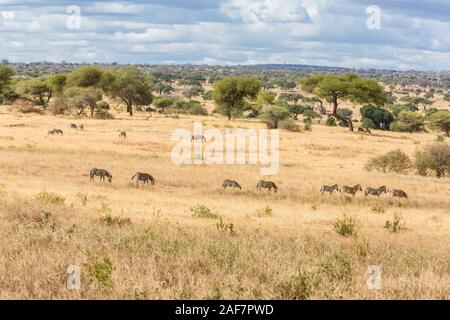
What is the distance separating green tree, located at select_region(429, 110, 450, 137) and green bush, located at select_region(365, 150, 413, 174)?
39.1 meters

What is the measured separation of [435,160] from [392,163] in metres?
2.86

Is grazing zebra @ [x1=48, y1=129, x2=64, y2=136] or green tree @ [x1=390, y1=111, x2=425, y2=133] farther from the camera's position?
green tree @ [x1=390, y1=111, x2=425, y2=133]

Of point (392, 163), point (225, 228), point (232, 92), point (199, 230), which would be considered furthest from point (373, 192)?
point (232, 92)

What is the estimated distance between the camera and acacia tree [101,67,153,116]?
7956cm

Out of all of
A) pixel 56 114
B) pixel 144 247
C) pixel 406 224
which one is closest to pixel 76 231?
pixel 144 247

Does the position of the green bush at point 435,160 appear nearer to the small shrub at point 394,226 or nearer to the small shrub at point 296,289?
the small shrub at point 394,226

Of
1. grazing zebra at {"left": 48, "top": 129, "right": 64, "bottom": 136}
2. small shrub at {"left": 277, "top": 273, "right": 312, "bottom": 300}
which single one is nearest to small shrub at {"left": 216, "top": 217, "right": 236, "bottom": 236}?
small shrub at {"left": 277, "top": 273, "right": 312, "bottom": 300}

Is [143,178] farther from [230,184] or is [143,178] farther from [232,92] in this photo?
[232,92]

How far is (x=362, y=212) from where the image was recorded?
2155 cm

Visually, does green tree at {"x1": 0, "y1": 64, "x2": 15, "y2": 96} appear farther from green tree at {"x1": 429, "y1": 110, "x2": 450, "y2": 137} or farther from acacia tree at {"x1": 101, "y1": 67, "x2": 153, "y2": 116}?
green tree at {"x1": 429, "y1": 110, "x2": 450, "y2": 137}

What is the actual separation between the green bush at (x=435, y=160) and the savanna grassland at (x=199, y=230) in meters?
4.10
